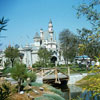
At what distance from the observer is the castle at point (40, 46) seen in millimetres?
50938

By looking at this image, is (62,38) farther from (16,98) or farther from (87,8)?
(87,8)

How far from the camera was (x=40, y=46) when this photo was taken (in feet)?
187

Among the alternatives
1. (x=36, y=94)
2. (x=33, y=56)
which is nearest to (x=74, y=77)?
(x=36, y=94)

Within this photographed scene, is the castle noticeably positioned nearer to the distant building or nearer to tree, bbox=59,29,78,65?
the distant building

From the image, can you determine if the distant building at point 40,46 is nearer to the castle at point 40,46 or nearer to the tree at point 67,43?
the castle at point 40,46

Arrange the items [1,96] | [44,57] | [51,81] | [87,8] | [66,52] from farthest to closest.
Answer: [44,57]
[66,52]
[51,81]
[87,8]
[1,96]

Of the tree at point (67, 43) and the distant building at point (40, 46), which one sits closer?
the tree at point (67, 43)

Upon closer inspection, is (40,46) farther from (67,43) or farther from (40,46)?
(67,43)

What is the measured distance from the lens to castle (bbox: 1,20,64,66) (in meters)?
50.9

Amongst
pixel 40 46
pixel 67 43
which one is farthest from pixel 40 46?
pixel 67 43

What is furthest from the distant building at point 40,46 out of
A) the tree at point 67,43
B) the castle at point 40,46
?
the tree at point 67,43

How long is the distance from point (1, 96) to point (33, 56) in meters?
49.0

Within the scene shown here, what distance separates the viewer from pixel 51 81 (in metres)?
18.8

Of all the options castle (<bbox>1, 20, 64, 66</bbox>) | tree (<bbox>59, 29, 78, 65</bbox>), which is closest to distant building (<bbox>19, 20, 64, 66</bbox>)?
castle (<bbox>1, 20, 64, 66</bbox>)
